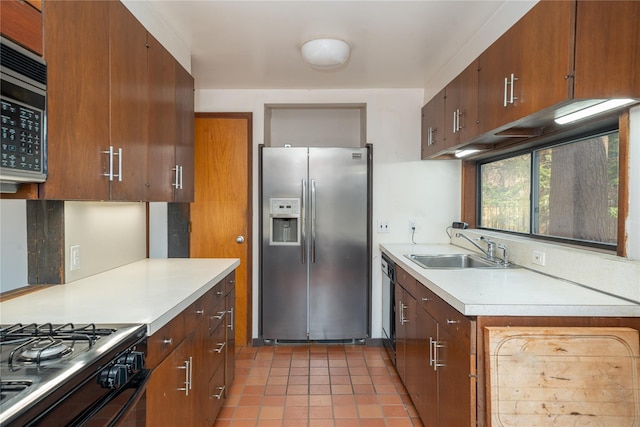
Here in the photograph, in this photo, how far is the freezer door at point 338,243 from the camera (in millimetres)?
3363

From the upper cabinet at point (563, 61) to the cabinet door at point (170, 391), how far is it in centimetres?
181

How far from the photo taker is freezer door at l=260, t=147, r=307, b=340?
3354 mm

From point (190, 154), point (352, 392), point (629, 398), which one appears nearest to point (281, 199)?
point (190, 154)

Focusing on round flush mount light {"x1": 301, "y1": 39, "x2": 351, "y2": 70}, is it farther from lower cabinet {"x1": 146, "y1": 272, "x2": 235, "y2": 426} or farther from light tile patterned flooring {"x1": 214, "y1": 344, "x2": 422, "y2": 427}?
light tile patterned flooring {"x1": 214, "y1": 344, "x2": 422, "y2": 427}

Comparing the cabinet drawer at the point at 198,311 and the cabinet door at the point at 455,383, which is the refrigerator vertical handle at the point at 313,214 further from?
the cabinet door at the point at 455,383

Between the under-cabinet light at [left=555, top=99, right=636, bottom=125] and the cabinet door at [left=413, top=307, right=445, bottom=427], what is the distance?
1152mm

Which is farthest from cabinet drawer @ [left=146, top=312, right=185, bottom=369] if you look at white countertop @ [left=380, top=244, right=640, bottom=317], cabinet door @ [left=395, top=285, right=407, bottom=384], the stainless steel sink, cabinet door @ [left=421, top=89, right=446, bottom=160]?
cabinet door @ [left=421, top=89, right=446, bottom=160]

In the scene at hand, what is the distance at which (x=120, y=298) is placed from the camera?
152 cm

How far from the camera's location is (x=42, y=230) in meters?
1.72

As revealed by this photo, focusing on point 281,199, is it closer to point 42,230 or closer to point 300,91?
point 300,91

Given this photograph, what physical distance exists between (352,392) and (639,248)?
191cm

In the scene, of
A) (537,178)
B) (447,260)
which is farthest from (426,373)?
(537,178)

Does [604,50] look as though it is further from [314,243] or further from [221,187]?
[221,187]

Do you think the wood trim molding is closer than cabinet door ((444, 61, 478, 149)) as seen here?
Answer: Yes
